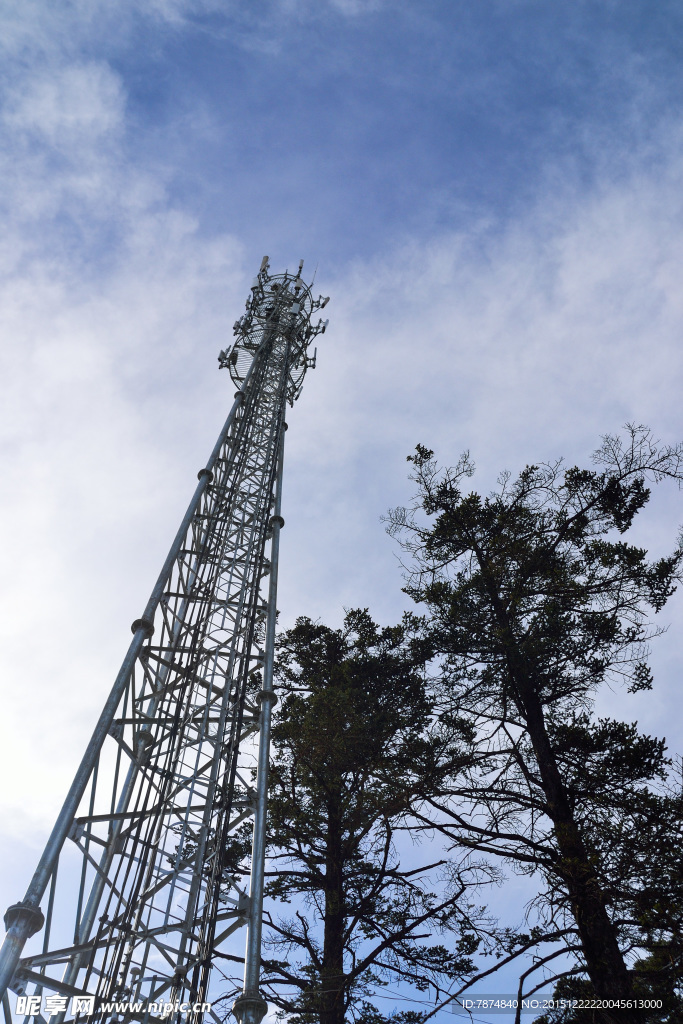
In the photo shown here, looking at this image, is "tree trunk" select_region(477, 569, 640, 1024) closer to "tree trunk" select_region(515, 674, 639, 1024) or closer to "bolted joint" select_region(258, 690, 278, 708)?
"tree trunk" select_region(515, 674, 639, 1024)

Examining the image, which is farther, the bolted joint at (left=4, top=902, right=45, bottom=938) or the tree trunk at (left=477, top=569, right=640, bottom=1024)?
the tree trunk at (left=477, top=569, right=640, bottom=1024)

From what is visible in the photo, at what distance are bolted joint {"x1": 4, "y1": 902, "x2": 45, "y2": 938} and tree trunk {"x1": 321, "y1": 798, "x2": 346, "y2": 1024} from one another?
219 inches

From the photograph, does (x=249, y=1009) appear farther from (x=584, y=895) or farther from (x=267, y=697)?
(x=584, y=895)

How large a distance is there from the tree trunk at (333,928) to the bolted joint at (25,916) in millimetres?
5562

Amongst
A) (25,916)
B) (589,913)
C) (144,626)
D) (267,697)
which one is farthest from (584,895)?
(25,916)

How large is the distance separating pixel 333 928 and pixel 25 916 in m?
7.09

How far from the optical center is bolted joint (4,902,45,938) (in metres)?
4.80

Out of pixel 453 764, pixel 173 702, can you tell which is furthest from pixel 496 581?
pixel 173 702

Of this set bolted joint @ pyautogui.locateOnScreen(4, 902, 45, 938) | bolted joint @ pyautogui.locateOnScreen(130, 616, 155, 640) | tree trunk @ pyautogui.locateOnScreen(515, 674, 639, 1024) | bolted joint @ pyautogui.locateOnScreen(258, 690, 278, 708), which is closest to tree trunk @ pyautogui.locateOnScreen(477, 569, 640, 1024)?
tree trunk @ pyautogui.locateOnScreen(515, 674, 639, 1024)

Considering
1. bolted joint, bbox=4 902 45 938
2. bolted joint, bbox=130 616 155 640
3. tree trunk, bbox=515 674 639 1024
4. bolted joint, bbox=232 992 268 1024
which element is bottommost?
bolted joint, bbox=232 992 268 1024

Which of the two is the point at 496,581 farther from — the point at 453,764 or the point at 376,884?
the point at 376,884

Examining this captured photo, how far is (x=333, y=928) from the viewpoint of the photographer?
1071 cm

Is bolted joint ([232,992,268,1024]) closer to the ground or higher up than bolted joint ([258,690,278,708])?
closer to the ground

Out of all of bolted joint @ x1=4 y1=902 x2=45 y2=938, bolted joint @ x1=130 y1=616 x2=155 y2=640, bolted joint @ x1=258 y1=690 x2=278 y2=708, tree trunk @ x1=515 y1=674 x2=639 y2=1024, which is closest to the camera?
bolted joint @ x1=4 y1=902 x2=45 y2=938
